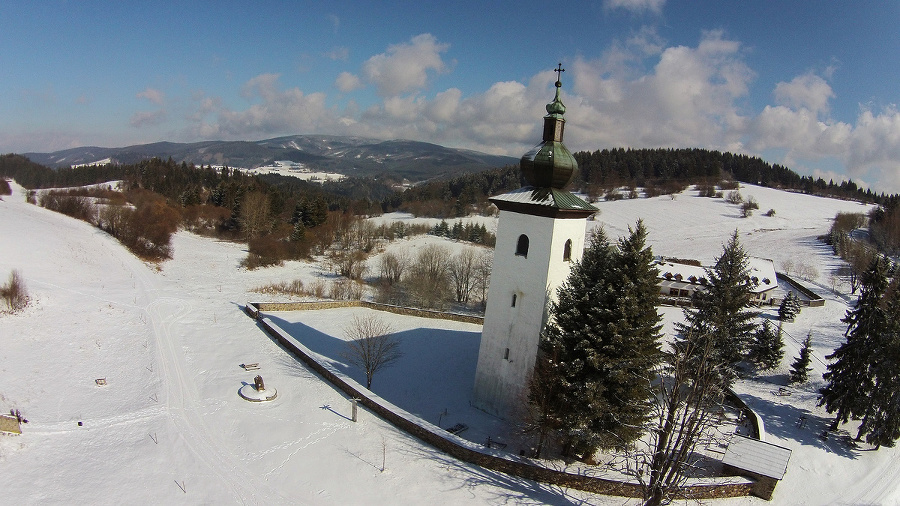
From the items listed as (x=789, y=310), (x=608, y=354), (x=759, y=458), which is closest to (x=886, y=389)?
(x=759, y=458)

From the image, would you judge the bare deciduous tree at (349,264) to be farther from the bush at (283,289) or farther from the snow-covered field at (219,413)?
the snow-covered field at (219,413)

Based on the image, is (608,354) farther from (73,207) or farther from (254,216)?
(73,207)

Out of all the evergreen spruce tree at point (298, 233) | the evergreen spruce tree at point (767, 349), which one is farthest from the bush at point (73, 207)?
the evergreen spruce tree at point (767, 349)

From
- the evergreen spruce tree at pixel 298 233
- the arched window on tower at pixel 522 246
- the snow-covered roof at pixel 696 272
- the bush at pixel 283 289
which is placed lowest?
the bush at pixel 283 289

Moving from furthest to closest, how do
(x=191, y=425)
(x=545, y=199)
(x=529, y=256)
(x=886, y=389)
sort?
(x=886, y=389) < (x=529, y=256) < (x=545, y=199) < (x=191, y=425)

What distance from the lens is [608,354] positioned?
15016mm

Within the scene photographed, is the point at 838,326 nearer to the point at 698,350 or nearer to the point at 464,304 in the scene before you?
the point at 698,350

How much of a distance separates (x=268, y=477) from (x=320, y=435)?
2386mm

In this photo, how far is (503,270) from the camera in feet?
60.5

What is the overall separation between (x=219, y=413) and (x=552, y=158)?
47.2 feet

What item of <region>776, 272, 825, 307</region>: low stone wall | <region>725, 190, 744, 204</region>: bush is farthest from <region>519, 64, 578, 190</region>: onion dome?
<region>725, 190, 744, 204</region>: bush

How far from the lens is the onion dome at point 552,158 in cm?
1719

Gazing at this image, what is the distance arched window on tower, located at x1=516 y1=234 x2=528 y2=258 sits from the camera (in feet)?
58.6

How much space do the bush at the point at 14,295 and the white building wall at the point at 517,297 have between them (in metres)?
24.0
